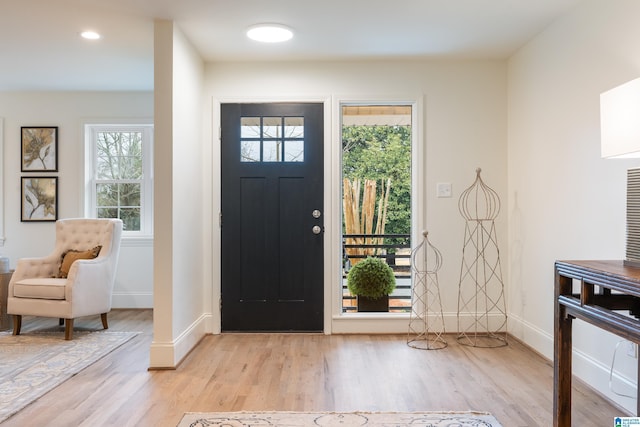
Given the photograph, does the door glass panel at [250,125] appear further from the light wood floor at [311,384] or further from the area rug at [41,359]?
the area rug at [41,359]

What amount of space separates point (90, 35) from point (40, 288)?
2.07 meters

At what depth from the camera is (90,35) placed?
347 cm

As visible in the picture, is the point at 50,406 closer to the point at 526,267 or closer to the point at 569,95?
the point at 526,267

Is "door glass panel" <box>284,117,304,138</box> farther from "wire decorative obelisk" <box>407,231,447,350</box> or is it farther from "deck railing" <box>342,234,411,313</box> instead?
"deck railing" <box>342,234,411,313</box>

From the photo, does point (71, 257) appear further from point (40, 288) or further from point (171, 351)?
point (171, 351)

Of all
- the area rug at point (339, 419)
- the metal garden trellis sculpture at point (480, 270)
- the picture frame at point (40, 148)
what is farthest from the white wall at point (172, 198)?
the picture frame at point (40, 148)

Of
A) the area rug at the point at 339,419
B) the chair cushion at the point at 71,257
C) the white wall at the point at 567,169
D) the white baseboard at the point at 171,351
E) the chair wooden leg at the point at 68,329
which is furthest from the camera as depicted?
the chair cushion at the point at 71,257

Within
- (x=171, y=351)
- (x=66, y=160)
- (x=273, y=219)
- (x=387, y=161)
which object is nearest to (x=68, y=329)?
(x=171, y=351)

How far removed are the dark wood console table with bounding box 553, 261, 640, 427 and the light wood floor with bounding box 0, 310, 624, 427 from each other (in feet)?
1.25

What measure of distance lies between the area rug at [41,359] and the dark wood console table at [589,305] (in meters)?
2.62

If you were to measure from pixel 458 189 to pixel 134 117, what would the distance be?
3.48 metres

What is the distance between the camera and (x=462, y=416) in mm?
2336

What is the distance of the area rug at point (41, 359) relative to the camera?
266 centimetres

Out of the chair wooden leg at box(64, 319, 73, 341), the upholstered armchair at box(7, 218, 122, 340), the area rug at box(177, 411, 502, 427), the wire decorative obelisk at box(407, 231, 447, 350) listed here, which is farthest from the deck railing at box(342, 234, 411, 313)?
the area rug at box(177, 411, 502, 427)
